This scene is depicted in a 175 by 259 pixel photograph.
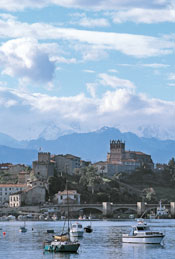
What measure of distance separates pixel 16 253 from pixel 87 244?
1770cm

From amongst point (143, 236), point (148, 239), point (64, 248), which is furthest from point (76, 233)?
point (64, 248)

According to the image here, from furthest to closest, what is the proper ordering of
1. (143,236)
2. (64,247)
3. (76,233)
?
(76,233) < (143,236) < (64,247)

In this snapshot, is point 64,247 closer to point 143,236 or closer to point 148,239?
point 143,236

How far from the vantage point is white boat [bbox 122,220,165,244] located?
10581 centimetres

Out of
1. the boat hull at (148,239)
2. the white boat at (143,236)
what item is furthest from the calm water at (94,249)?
the white boat at (143,236)

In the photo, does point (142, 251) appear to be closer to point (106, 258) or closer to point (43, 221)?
point (106, 258)

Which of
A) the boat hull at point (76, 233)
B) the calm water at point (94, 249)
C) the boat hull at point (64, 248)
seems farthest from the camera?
the boat hull at point (76, 233)

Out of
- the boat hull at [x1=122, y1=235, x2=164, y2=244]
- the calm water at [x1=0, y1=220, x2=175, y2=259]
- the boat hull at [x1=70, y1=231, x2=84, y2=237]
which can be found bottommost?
the calm water at [x1=0, y1=220, x2=175, y2=259]

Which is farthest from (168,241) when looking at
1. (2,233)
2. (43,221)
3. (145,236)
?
(43,221)

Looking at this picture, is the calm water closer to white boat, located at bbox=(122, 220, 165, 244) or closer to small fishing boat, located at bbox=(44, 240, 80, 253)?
small fishing boat, located at bbox=(44, 240, 80, 253)

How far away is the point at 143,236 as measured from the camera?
349 feet

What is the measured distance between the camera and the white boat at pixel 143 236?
105812mm

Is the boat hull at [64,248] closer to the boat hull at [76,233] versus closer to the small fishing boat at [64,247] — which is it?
the small fishing boat at [64,247]

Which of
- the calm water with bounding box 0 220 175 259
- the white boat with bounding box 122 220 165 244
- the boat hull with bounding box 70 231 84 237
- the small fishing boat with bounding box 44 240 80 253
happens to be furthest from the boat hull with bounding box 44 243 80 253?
the boat hull with bounding box 70 231 84 237
